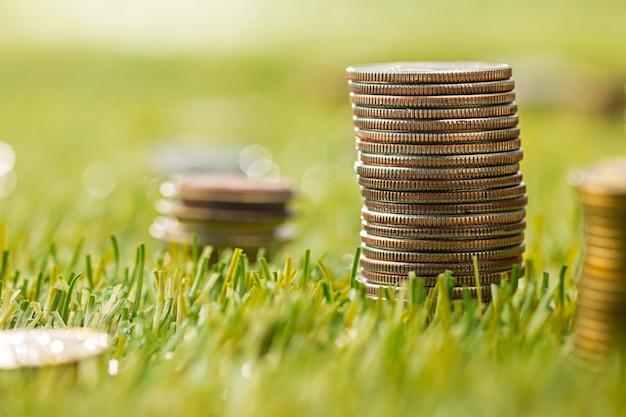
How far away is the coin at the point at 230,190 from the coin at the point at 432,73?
0.95m

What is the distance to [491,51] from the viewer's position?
12688 millimetres

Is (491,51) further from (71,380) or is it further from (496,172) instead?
(71,380)

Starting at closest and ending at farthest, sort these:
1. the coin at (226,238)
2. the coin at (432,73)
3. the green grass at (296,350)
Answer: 1. the green grass at (296,350)
2. the coin at (432,73)
3. the coin at (226,238)

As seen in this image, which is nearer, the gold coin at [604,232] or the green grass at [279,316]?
the green grass at [279,316]

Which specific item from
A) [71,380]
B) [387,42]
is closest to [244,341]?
[71,380]

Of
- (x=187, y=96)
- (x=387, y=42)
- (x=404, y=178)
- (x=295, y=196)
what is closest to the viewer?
(x=404, y=178)

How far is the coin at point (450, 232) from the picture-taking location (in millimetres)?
2664

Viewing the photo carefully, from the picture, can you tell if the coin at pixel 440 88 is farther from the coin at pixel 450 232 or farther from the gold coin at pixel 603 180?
the gold coin at pixel 603 180

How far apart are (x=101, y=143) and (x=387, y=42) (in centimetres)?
648

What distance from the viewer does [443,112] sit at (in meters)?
2.63

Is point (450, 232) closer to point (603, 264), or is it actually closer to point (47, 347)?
point (603, 264)

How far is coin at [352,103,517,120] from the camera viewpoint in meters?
2.63

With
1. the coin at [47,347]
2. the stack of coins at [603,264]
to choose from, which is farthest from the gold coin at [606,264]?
the coin at [47,347]

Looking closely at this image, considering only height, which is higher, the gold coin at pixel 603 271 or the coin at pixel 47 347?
the gold coin at pixel 603 271
